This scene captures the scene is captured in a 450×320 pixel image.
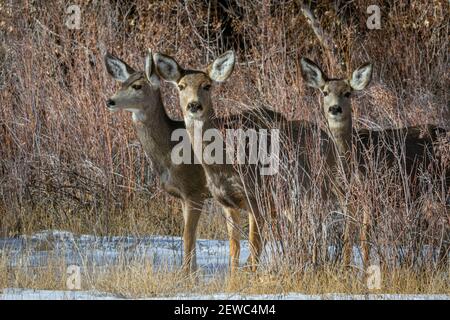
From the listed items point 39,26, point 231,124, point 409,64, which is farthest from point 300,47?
point 231,124

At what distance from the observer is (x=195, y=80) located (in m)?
8.48

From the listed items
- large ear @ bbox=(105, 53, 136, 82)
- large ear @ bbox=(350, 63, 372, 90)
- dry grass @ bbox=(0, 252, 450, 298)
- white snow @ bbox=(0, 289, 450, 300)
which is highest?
large ear @ bbox=(105, 53, 136, 82)

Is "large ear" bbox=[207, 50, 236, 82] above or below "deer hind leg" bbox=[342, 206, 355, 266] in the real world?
above

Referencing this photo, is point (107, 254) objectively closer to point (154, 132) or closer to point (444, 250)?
point (154, 132)

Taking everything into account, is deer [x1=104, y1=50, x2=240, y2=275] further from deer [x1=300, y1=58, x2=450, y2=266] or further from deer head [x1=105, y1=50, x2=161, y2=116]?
deer [x1=300, y1=58, x2=450, y2=266]

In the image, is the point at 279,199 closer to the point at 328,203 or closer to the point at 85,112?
the point at 328,203

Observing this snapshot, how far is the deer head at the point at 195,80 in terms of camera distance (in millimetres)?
8320

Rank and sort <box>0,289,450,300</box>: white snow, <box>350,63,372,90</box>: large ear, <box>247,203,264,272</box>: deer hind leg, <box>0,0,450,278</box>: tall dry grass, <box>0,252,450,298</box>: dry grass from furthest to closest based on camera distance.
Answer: <box>0,0,450,278</box>: tall dry grass → <box>350,63,372,90</box>: large ear → <box>247,203,264,272</box>: deer hind leg → <box>0,252,450,298</box>: dry grass → <box>0,289,450,300</box>: white snow

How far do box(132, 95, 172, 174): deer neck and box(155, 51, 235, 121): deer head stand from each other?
0.43 metres

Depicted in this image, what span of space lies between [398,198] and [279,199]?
0.93 meters

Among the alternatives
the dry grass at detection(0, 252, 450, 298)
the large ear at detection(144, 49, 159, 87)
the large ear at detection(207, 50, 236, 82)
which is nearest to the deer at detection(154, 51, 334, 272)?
the large ear at detection(207, 50, 236, 82)

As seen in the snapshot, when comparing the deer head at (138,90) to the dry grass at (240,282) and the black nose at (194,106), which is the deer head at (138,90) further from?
the dry grass at (240,282)

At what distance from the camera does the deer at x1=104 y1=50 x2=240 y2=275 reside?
861cm

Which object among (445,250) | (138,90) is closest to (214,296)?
(445,250)
